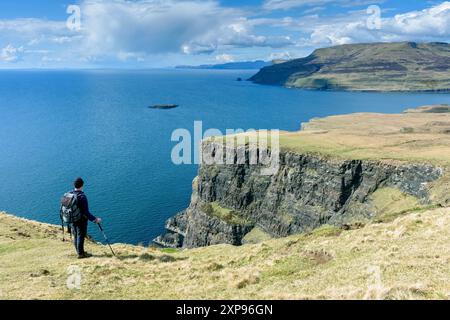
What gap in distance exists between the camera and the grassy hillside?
14625 millimetres

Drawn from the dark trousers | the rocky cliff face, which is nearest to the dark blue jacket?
the dark trousers

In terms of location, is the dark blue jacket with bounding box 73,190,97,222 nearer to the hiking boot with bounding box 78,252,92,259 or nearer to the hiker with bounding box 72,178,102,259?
the hiker with bounding box 72,178,102,259

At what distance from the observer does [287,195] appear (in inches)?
4242

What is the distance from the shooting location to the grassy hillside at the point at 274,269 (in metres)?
14.6

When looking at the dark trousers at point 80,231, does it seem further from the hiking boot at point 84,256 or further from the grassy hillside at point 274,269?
the grassy hillside at point 274,269

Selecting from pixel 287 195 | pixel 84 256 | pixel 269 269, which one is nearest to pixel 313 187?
pixel 287 195

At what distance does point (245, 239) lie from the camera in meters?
113

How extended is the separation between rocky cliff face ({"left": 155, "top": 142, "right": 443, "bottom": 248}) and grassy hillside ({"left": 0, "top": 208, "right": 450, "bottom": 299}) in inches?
2238

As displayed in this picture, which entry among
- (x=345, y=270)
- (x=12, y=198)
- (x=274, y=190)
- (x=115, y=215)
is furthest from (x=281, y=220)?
(x=345, y=270)

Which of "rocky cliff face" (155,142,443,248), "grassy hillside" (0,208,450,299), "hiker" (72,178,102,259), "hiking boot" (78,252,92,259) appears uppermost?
"hiker" (72,178,102,259)

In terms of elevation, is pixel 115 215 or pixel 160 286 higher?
pixel 160 286

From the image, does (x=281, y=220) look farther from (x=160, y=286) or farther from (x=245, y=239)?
(x=160, y=286)

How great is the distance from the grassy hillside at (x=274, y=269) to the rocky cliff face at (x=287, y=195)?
56.8 m
